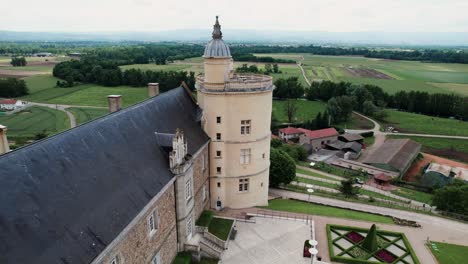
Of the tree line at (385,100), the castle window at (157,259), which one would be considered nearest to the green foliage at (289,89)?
the tree line at (385,100)

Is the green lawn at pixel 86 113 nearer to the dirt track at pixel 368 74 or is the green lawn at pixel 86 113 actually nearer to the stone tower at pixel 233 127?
the stone tower at pixel 233 127

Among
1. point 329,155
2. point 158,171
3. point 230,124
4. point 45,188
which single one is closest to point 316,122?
point 329,155

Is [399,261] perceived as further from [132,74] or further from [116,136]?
[132,74]

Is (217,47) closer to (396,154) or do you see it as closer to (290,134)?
(396,154)

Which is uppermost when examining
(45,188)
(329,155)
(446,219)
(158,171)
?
(45,188)

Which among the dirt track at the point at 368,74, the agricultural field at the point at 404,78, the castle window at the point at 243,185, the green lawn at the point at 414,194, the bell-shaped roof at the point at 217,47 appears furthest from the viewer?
the dirt track at the point at 368,74

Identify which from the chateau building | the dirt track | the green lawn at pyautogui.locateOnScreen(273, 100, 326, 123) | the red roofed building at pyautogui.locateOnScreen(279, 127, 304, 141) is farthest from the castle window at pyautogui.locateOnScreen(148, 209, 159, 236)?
the dirt track

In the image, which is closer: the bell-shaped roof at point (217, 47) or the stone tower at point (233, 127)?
the bell-shaped roof at point (217, 47)
